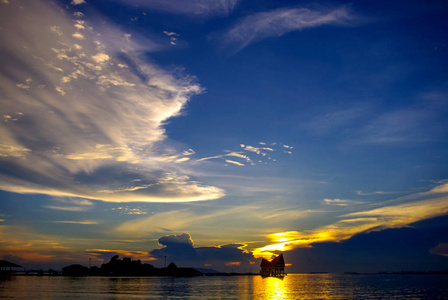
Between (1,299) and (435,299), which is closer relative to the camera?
(1,299)

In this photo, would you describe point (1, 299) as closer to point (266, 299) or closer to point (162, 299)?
point (162, 299)

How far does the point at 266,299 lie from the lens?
2712 inches

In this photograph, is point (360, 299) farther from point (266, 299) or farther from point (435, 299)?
point (266, 299)

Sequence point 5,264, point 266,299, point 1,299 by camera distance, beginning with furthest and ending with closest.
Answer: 1. point 5,264
2. point 266,299
3. point 1,299

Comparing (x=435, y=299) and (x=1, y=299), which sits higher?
(x=1, y=299)

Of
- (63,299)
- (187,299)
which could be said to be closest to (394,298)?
A: (187,299)

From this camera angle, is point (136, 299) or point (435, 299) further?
point (435, 299)

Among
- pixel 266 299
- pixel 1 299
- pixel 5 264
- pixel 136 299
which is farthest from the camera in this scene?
pixel 5 264

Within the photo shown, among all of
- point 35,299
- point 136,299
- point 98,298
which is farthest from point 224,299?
point 35,299

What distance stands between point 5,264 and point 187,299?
434 feet

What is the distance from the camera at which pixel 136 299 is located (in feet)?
205

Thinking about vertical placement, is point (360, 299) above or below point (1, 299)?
below

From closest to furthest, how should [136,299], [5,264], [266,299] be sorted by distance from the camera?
[136,299]
[266,299]
[5,264]

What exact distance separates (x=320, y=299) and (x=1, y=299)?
204ft
